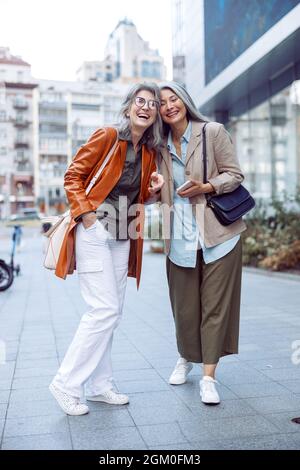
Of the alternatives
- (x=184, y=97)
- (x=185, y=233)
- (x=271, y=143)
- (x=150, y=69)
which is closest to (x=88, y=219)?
(x=185, y=233)

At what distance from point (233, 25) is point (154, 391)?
13881 millimetres

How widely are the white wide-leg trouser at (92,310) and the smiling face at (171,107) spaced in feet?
2.51

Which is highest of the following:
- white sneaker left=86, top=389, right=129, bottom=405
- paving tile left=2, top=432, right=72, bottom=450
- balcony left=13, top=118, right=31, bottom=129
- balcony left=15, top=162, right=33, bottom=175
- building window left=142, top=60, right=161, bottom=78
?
building window left=142, top=60, right=161, bottom=78

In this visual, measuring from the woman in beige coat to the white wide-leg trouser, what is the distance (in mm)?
492

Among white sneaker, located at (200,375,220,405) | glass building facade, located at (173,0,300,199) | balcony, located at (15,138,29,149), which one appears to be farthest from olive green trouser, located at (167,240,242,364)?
balcony, located at (15,138,29,149)

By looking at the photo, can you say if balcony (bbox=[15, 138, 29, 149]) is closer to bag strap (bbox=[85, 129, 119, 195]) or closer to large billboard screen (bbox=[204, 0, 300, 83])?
large billboard screen (bbox=[204, 0, 300, 83])

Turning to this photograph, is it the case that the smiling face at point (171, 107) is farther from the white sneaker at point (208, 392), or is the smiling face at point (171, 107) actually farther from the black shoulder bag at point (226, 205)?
the white sneaker at point (208, 392)

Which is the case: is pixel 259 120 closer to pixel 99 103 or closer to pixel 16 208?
pixel 99 103

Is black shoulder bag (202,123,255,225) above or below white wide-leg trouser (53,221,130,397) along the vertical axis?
above

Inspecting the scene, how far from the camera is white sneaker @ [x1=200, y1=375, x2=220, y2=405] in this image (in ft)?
11.3

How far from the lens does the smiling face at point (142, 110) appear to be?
337cm

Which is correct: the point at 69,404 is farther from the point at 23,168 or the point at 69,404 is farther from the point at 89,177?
the point at 23,168

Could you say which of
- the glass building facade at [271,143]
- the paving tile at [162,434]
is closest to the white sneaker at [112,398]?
the paving tile at [162,434]

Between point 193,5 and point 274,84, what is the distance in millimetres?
5826
